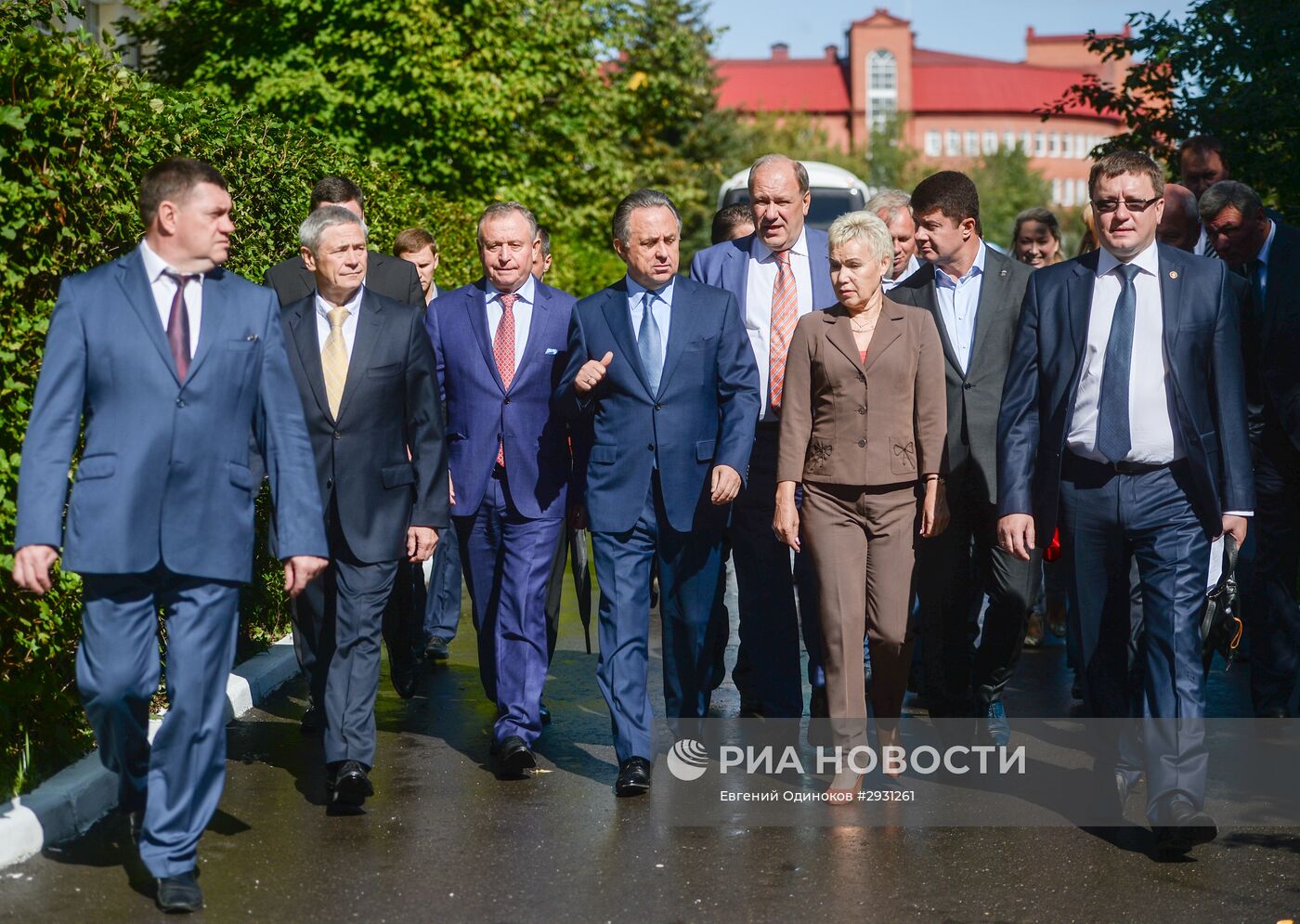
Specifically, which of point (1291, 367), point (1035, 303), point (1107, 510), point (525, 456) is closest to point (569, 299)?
point (525, 456)

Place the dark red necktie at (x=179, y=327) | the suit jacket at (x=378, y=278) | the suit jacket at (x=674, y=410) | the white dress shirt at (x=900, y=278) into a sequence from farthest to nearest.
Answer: the white dress shirt at (x=900, y=278), the suit jacket at (x=378, y=278), the suit jacket at (x=674, y=410), the dark red necktie at (x=179, y=327)

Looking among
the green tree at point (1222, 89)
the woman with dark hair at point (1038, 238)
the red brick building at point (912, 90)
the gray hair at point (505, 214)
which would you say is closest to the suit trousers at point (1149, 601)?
the gray hair at point (505, 214)

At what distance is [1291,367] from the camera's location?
25.3ft

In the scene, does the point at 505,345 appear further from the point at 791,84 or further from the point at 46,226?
the point at 791,84

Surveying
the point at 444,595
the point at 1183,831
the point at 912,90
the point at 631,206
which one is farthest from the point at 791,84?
the point at 1183,831

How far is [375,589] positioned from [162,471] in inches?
61.7

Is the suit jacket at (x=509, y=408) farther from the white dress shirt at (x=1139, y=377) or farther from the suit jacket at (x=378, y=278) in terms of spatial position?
the white dress shirt at (x=1139, y=377)

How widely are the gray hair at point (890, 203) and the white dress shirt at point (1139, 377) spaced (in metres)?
3.29

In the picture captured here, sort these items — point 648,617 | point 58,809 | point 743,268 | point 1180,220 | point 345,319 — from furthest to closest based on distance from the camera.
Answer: point 1180,220, point 743,268, point 648,617, point 345,319, point 58,809

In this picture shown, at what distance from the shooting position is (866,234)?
264 inches

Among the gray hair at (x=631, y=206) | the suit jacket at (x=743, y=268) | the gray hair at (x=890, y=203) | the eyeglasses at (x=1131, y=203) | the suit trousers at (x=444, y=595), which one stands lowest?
the suit trousers at (x=444, y=595)

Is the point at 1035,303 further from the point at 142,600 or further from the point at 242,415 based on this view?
the point at 142,600

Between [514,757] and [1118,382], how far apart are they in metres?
2.78

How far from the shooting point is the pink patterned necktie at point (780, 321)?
773 centimetres
